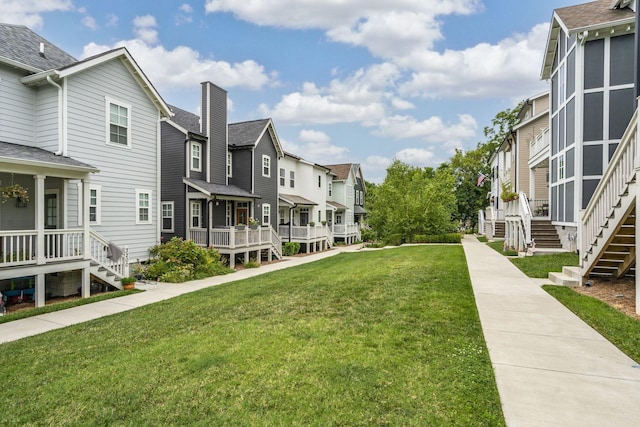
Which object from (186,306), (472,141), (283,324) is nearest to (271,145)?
(186,306)

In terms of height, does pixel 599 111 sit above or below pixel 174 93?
below

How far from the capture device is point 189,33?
59.2 ft

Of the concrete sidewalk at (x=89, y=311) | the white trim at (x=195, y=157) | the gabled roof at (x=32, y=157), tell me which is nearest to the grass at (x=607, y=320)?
the concrete sidewalk at (x=89, y=311)

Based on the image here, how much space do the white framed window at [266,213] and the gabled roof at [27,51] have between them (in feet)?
39.3

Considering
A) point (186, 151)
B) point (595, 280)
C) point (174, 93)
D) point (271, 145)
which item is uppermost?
point (174, 93)

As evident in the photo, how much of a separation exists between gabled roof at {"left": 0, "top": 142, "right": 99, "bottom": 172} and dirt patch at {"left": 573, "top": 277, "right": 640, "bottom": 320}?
41.0 feet

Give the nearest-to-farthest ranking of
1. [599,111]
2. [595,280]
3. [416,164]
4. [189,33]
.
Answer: [595,280] < [599,111] < [189,33] < [416,164]

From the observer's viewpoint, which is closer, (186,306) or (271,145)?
(186,306)

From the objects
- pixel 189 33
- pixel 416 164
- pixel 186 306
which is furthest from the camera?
pixel 416 164

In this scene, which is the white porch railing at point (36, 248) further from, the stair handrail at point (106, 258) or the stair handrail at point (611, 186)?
the stair handrail at point (611, 186)

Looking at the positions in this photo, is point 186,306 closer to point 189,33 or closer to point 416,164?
point 189,33

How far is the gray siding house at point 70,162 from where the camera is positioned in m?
9.05

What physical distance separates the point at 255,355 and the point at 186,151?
14.4 meters

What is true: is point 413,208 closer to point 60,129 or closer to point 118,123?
point 118,123
